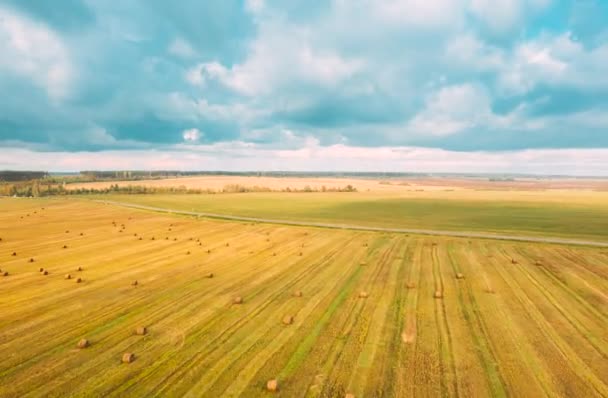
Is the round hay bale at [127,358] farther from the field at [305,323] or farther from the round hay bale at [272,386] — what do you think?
the round hay bale at [272,386]

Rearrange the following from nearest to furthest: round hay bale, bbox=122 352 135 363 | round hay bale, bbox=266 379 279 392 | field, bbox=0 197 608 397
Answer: round hay bale, bbox=266 379 279 392
field, bbox=0 197 608 397
round hay bale, bbox=122 352 135 363

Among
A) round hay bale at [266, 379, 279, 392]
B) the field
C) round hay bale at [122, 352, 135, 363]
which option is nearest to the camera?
round hay bale at [266, 379, 279, 392]

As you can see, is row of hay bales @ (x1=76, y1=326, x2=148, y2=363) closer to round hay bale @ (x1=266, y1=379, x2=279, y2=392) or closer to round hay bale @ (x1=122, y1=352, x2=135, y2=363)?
round hay bale @ (x1=122, y1=352, x2=135, y2=363)

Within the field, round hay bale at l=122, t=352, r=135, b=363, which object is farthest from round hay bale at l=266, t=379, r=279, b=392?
round hay bale at l=122, t=352, r=135, b=363

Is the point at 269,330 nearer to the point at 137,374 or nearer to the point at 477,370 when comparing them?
the point at 137,374

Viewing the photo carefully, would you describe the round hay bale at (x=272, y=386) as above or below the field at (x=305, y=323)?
above

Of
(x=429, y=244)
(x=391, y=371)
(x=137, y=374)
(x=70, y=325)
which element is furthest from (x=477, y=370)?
(x=429, y=244)

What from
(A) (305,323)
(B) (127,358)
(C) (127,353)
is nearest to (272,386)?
(A) (305,323)

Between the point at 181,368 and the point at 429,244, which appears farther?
the point at 429,244

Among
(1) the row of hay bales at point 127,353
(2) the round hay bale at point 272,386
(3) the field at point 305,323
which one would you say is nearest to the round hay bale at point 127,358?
(1) the row of hay bales at point 127,353
